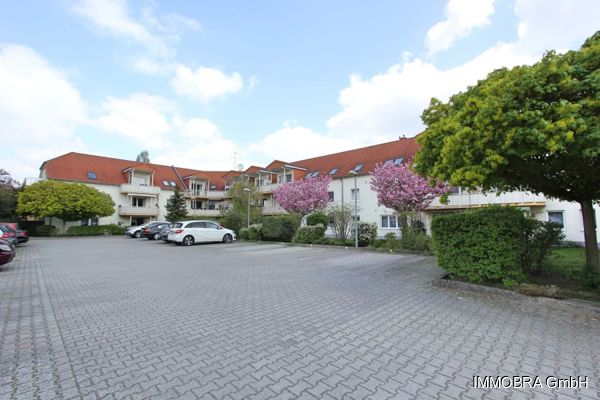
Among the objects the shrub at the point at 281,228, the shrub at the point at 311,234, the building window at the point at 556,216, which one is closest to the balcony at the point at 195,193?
the shrub at the point at 281,228

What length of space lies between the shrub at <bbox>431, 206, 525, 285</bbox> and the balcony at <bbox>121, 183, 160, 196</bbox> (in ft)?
131

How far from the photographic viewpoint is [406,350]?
3.75 metres

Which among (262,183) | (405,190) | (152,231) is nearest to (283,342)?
(405,190)

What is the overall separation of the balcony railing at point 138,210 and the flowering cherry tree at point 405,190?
1281 inches

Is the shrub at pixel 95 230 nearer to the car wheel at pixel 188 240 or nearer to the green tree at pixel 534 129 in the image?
the car wheel at pixel 188 240

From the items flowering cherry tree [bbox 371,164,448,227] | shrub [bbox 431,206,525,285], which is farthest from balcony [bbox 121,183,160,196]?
shrub [bbox 431,206,525,285]

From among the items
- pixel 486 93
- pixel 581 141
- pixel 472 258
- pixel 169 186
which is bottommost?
pixel 472 258

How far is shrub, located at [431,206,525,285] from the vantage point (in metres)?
6.29

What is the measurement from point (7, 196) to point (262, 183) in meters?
25.9

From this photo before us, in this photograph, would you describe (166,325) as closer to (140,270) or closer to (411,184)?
(140,270)

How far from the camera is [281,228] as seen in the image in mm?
21766

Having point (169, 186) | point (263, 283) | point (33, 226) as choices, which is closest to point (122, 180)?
point (169, 186)

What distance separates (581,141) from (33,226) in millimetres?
42467

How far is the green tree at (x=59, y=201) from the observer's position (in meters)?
29.0
